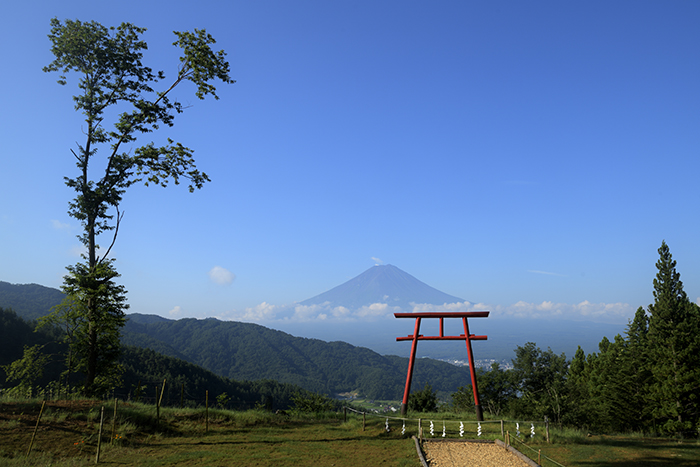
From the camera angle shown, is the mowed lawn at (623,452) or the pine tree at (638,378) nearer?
the mowed lawn at (623,452)

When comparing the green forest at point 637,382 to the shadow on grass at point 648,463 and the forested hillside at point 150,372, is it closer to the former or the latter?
the shadow on grass at point 648,463

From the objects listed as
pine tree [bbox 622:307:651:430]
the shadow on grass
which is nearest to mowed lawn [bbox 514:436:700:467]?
the shadow on grass

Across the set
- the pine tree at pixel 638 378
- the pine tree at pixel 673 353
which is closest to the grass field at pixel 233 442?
the pine tree at pixel 673 353

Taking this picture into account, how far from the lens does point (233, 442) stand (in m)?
13.0

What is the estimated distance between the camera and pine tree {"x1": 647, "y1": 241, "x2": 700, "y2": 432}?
30656mm

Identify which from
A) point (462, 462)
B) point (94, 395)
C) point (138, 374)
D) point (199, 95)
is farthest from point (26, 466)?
point (138, 374)

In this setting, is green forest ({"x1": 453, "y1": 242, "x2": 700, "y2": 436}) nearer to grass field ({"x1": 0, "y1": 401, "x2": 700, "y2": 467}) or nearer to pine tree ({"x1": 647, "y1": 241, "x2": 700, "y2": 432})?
pine tree ({"x1": 647, "y1": 241, "x2": 700, "y2": 432})

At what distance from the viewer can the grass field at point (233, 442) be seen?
424 inches

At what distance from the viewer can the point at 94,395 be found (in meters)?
17.8

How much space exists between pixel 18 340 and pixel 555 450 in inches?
5169

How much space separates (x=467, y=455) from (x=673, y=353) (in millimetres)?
31210

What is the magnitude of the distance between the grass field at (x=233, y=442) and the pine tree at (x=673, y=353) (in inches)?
942

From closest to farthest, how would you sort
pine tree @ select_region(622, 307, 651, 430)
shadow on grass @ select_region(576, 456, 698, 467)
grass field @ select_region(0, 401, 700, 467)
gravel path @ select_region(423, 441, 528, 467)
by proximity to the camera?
shadow on grass @ select_region(576, 456, 698, 467) → grass field @ select_region(0, 401, 700, 467) → gravel path @ select_region(423, 441, 528, 467) → pine tree @ select_region(622, 307, 651, 430)

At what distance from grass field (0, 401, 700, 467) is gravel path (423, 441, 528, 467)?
2.11 ft
